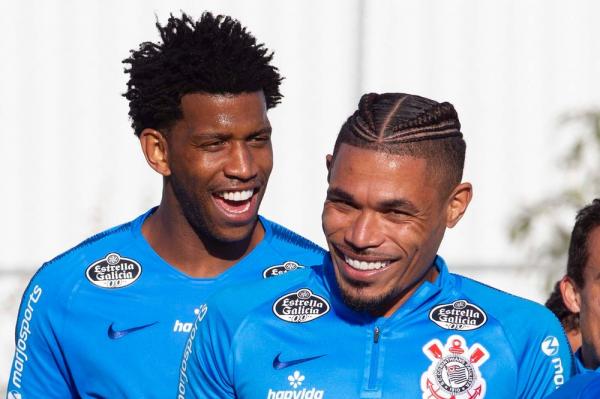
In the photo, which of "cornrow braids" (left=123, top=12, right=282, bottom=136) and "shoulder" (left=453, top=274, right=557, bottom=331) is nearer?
"shoulder" (left=453, top=274, right=557, bottom=331)

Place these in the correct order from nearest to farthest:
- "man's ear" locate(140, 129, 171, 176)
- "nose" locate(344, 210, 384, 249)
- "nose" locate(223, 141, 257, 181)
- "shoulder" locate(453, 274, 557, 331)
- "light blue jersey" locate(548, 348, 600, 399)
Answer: "light blue jersey" locate(548, 348, 600, 399)
"nose" locate(344, 210, 384, 249)
"shoulder" locate(453, 274, 557, 331)
"nose" locate(223, 141, 257, 181)
"man's ear" locate(140, 129, 171, 176)

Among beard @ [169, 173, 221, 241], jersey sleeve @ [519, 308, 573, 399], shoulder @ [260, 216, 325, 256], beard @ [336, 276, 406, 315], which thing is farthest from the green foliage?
beard @ [336, 276, 406, 315]

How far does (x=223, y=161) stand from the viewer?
4707 millimetres

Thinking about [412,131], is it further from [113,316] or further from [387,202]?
[113,316]

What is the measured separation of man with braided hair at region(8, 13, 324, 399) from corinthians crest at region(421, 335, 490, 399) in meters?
1.07

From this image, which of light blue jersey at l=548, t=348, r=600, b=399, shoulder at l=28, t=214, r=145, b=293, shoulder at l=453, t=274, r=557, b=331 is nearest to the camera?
light blue jersey at l=548, t=348, r=600, b=399

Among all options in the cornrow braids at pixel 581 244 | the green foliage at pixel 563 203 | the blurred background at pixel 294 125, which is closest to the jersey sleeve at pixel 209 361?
the cornrow braids at pixel 581 244

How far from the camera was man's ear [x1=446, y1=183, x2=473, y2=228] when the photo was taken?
391 cm

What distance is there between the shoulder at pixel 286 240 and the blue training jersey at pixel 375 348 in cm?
95

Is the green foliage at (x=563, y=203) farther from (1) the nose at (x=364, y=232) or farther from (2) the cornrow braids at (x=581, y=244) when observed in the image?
(1) the nose at (x=364, y=232)

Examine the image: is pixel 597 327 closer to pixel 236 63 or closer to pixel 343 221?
pixel 343 221

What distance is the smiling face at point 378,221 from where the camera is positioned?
3746mm

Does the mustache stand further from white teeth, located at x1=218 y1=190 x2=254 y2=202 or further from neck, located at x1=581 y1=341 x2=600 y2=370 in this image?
white teeth, located at x1=218 y1=190 x2=254 y2=202

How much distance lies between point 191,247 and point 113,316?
0.38 metres
